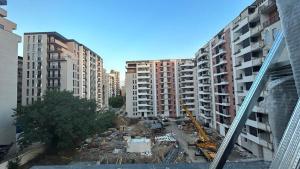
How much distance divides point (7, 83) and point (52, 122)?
17.9 feet

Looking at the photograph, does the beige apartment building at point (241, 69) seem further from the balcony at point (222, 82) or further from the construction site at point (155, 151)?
the construction site at point (155, 151)

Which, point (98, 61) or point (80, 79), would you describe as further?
point (98, 61)

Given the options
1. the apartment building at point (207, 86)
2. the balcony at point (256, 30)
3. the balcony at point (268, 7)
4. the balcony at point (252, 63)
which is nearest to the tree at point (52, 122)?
the balcony at point (252, 63)

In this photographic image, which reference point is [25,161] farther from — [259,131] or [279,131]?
[279,131]

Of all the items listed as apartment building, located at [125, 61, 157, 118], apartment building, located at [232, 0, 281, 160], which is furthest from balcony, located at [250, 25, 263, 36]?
apartment building, located at [125, 61, 157, 118]

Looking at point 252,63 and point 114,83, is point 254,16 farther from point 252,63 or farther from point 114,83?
point 114,83

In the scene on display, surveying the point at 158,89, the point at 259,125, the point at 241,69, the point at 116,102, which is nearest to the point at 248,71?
the point at 241,69

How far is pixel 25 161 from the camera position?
19.2m

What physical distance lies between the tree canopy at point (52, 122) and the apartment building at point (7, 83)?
98 centimetres

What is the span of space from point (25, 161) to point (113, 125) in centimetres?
2116

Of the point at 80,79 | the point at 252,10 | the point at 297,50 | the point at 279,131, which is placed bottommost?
the point at 279,131

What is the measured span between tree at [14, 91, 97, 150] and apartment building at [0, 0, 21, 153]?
98cm

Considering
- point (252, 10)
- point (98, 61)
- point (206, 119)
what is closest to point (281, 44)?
point (252, 10)

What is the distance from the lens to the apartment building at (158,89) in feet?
160
